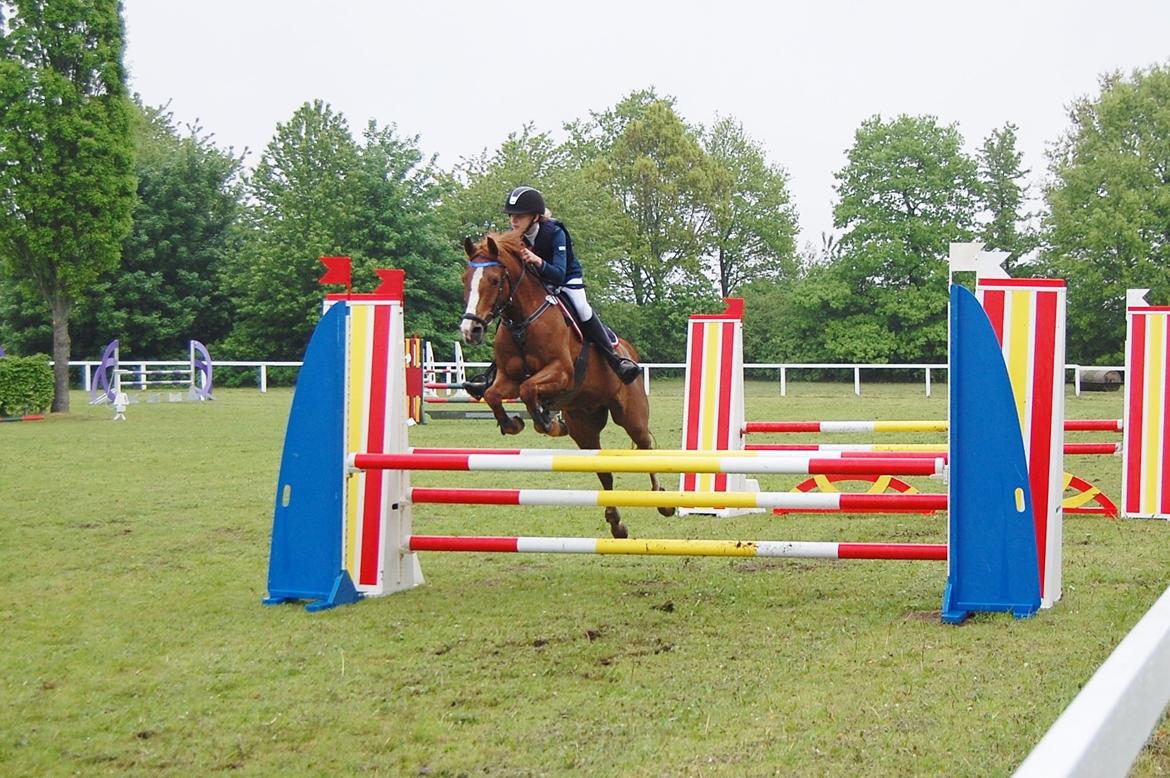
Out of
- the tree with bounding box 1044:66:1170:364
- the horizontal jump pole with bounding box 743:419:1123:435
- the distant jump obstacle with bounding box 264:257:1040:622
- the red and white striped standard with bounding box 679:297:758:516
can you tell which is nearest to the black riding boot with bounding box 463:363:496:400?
the distant jump obstacle with bounding box 264:257:1040:622

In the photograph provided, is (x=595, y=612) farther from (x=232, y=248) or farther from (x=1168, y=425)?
(x=232, y=248)

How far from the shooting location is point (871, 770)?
10.4ft

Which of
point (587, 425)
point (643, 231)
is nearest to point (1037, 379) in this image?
point (587, 425)

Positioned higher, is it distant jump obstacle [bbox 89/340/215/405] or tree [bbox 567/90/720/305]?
tree [bbox 567/90/720/305]

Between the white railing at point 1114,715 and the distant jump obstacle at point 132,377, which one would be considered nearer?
the white railing at point 1114,715

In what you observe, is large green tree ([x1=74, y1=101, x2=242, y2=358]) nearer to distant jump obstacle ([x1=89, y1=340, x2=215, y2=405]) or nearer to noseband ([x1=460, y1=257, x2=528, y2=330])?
distant jump obstacle ([x1=89, y1=340, x2=215, y2=405])

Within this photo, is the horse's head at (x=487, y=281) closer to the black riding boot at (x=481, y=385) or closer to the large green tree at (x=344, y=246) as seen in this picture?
the black riding boot at (x=481, y=385)

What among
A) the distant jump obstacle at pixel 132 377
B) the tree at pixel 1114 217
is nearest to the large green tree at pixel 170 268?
the distant jump obstacle at pixel 132 377

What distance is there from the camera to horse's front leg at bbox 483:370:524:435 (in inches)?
268

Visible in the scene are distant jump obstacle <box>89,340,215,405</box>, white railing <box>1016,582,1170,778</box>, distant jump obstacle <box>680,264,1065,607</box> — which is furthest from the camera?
distant jump obstacle <box>89,340,215,405</box>

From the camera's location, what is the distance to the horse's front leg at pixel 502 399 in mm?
6816

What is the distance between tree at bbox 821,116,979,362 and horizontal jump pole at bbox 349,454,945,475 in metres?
40.3

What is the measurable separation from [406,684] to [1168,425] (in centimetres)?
665

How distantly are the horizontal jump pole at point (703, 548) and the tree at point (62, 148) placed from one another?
18968 millimetres
